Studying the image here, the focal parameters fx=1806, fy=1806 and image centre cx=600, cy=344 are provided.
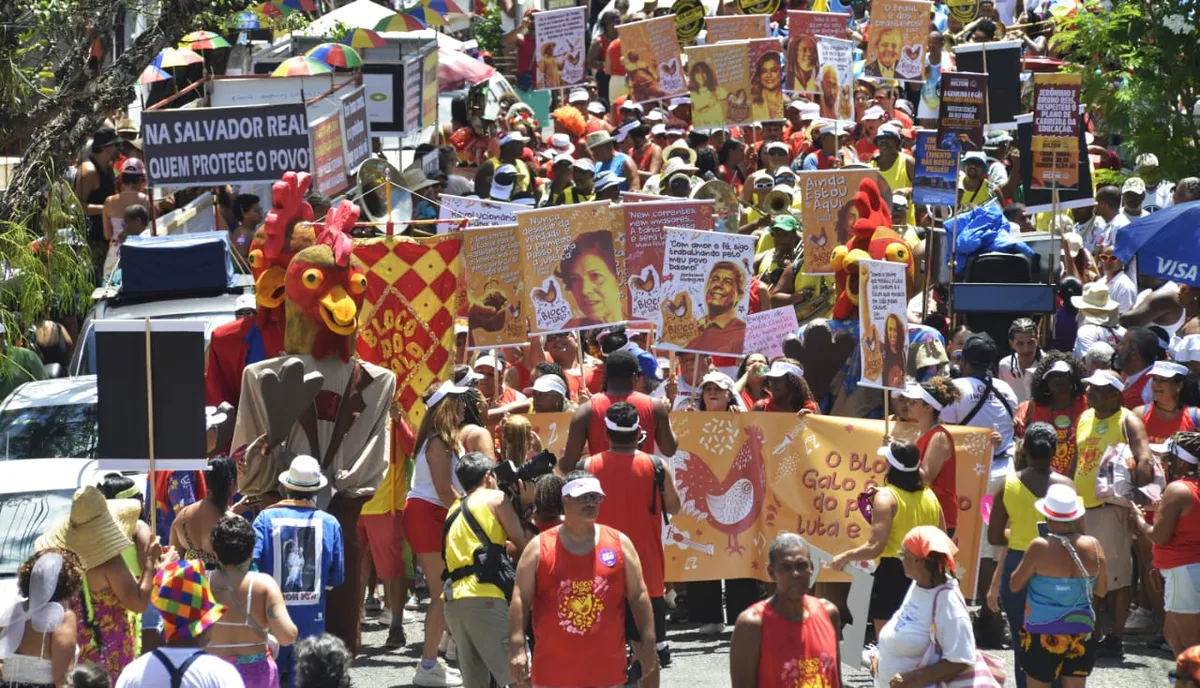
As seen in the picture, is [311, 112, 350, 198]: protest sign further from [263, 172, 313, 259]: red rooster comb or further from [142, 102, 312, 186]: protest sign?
[263, 172, 313, 259]: red rooster comb

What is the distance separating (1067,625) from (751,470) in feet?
9.94

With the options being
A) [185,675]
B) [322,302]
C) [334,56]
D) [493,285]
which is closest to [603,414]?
[322,302]

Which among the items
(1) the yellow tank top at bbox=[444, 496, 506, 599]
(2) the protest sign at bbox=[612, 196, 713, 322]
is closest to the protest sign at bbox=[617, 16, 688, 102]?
(2) the protest sign at bbox=[612, 196, 713, 322]

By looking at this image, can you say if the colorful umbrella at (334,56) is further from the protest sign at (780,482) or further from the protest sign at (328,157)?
the protest sign at (780,482)

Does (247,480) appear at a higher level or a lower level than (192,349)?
lower

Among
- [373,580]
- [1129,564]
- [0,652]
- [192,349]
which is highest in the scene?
[192,349]

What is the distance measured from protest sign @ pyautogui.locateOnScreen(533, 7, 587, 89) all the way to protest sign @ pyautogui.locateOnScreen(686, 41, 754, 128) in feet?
16.6

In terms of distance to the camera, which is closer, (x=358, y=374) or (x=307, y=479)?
(x=307, y=479)

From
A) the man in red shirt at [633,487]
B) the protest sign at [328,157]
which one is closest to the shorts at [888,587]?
the man in red shirt at [633,487]

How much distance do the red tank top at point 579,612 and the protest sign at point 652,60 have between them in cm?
1485

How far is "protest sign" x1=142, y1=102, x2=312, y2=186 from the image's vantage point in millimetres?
14766

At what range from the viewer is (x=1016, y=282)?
1401cm

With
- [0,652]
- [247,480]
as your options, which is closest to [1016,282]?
[247,480]

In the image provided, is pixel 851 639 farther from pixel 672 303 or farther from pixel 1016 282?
pixel 1016 282
